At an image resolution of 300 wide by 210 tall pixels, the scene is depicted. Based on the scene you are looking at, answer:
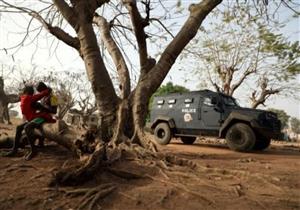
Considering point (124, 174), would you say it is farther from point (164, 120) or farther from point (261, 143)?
point (164, 120)

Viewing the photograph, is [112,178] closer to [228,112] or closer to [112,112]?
[112,112]

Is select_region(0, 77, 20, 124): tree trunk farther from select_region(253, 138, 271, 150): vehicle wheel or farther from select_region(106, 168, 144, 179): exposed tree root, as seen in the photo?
select_region(106, 168, 144, 179): exposed tree root

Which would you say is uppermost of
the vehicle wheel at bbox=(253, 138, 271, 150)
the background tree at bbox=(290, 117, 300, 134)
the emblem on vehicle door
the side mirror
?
the background tree at bbox=(290, 117, 300, 134)

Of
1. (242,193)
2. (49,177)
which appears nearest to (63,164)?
(49,177)

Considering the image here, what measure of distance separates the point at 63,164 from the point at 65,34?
133 inches

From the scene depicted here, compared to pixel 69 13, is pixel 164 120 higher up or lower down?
lower down

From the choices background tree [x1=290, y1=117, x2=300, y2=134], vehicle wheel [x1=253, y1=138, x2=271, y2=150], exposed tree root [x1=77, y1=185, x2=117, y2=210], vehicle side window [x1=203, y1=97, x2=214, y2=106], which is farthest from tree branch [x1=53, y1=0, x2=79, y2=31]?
background tree [x1=290, y1=117, x2=300, y2=134]

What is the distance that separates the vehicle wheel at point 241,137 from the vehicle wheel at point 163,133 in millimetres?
2900

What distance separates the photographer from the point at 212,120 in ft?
41.7

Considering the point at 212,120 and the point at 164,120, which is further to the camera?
the point at 164,120

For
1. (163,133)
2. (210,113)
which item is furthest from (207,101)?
(163,133)

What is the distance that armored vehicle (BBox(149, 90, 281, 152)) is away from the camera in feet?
37.5

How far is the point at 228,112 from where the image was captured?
12.4m

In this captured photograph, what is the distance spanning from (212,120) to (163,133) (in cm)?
249
